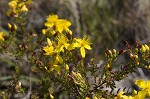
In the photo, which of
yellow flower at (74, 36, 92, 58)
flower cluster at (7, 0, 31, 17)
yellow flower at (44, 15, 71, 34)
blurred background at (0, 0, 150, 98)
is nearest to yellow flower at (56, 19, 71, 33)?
yellow flower at (44, 15, 71, 34)

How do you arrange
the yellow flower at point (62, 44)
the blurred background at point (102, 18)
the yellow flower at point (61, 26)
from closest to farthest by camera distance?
1. the yellow flower at point (62, 44)
2. the yellow flower at point (61, 26)
3. the blurred background at point (102, 18)

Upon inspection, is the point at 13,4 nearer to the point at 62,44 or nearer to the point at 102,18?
the point at 62,44

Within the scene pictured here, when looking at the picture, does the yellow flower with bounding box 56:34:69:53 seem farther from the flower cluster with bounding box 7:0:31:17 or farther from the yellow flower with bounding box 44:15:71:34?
the flower cluster with bounding box 7:0:31:17

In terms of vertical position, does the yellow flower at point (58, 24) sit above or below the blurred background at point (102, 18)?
below

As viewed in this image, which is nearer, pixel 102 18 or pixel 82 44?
pixel 82 44

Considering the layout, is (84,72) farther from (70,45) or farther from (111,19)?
(111,19)

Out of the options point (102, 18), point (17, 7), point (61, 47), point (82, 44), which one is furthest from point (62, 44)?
point (102, 18)

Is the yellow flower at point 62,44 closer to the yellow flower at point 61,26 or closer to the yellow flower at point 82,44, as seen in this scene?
the yellow flower at point 82,44

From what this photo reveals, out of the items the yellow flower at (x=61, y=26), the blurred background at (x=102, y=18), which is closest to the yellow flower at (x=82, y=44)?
the yellow flower at (x=61, y=26)
